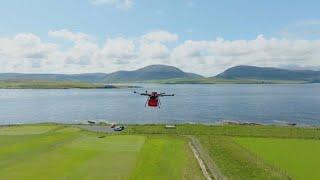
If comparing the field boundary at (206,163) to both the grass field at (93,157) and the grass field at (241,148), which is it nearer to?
the grass field at (241,148)

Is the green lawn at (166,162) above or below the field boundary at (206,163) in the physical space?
below

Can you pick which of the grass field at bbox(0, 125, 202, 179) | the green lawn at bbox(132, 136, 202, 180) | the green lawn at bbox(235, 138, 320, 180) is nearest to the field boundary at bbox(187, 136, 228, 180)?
the green lawn at bbox(132, 136, 202, 180)

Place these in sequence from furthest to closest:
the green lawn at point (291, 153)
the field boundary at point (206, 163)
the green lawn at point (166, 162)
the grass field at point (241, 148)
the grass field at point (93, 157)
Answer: the green lawn at point (291, 153) → the grass field at point (93, 157) → the grass field at point (241, 148) → the green lawn at point (166, 162) → the field boundary at point (206, 163)

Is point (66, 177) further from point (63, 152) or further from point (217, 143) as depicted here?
point (217, 143)

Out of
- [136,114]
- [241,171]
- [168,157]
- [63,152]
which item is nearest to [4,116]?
[136,114]

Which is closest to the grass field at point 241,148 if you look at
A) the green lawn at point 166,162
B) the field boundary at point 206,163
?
the field boundary at point 206,163

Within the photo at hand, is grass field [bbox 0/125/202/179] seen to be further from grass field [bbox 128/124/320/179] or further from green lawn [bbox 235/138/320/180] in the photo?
green lawn [bbox 235/138/320/180]
